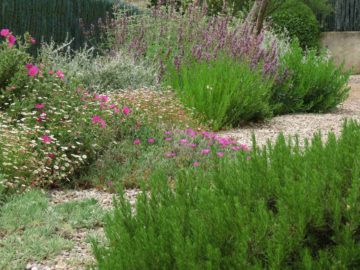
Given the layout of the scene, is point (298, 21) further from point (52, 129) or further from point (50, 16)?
point (52, 129)

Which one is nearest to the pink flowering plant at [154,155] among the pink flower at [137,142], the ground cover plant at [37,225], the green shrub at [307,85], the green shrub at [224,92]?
the pink flower at [137,142]

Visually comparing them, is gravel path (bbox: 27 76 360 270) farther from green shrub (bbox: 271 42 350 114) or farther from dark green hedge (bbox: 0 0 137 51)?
dark green hedge (bbox: 0 0 137 51)

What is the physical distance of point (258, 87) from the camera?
26.5 feet

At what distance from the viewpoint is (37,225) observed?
3795 millimetres

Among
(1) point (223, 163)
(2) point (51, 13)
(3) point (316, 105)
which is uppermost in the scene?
(2) point (51, 13)

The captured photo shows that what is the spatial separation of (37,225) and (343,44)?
17737mm

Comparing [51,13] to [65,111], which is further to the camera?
[51,13]

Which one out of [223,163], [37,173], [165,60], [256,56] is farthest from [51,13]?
[223,163]

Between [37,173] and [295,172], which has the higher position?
[295,172]

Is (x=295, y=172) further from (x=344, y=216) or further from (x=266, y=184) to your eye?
(x=344, y=216)

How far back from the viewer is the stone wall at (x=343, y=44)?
1986 centimetres

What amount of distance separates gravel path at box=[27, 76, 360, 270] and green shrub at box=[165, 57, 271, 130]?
0.69 ft

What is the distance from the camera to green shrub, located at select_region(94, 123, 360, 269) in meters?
1.93

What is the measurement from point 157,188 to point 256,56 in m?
6.34
